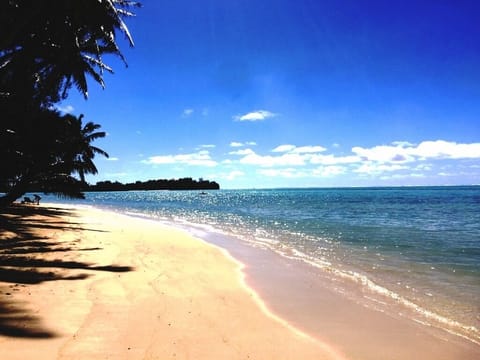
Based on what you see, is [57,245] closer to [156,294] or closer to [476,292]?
[156,294]

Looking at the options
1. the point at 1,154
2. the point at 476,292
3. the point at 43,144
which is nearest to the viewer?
the point at 476,292

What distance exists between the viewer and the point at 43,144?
25.3 meters

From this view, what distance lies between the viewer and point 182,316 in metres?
5.78

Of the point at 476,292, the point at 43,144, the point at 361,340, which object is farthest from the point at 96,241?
the point at 43,144

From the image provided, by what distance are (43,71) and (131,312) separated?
1852 centimetres

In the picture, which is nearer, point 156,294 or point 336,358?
point 336,358

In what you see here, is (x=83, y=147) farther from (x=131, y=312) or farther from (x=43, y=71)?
(x=131, y=312)

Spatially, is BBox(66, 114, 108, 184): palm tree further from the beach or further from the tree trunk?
the beach

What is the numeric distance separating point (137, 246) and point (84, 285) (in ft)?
19.8

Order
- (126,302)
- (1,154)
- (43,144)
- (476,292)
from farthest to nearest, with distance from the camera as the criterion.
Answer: (43,144)
(1,154)
(476,292)
(126,302)

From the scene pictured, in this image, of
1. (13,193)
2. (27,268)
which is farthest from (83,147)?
(27,268)

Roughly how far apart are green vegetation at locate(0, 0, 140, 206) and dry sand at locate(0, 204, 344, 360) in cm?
920

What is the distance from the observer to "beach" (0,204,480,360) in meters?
4.53

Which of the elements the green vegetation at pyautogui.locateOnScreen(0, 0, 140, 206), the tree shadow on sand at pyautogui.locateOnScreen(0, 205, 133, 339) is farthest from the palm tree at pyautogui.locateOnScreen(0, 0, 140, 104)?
the tree shadow on sand at pyautogui.locateOnScreen(0, 205, 133, 339)
